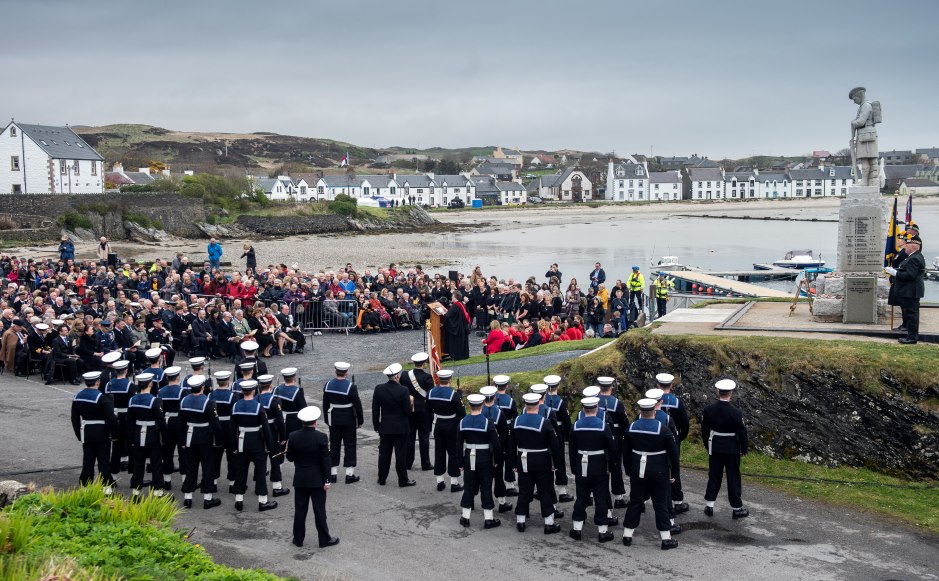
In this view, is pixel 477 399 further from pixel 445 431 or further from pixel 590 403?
pixel 590 403

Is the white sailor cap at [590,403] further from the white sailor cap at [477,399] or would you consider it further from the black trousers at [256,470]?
the black trousers at [256,470]

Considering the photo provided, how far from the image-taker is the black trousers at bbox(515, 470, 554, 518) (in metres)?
10.4

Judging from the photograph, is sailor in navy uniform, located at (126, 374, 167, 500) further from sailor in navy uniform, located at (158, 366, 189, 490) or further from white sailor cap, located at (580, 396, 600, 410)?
white sailor cap, located at (580, 396, 600, 410)

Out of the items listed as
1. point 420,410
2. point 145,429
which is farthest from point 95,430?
point 420,410

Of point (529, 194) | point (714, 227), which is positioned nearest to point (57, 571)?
point (714, 227)

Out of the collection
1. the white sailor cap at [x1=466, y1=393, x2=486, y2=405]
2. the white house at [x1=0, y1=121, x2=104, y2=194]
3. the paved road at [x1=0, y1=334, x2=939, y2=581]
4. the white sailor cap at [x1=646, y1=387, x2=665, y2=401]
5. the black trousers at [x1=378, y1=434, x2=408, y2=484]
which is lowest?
the paved road at [x1=0, y1=334, x2=939, y2=581]

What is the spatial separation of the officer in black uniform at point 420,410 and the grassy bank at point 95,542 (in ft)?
12.9

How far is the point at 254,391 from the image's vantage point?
11250 millimetres

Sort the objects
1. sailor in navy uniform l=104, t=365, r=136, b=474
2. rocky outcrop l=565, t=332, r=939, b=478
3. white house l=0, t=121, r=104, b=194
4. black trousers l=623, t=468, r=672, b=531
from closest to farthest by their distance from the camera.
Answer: black trousers l=623, t=468, r=672, b=531
rocky outcrop l=565, t=332, r=939, b=478
sailor in navy uniform l=104, t=365, r=136, b=474
white house l=0, t=121, r=104, b=194

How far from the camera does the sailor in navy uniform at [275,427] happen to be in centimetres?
1145

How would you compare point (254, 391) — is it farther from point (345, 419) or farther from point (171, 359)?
point (171, 359)

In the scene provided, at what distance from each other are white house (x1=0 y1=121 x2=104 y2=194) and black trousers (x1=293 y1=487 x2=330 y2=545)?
64.9 metres

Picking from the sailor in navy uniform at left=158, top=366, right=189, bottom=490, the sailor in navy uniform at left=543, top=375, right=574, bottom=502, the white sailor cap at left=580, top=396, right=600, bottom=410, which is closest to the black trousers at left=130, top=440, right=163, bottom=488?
the sailor in navy uniform at left=158, top=366, right=189, bottom=490

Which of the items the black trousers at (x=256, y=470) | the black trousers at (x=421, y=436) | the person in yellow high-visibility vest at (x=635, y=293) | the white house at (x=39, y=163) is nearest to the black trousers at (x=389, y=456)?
the black trousers at (x=421, y=436)
